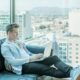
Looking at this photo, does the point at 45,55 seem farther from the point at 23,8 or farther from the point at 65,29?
the point at 23,8

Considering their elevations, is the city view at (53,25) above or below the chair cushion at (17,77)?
above

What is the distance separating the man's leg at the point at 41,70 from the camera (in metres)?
3.33

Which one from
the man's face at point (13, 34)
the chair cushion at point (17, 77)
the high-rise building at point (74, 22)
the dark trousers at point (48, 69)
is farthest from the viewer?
the high-rise building at point (74, 22)

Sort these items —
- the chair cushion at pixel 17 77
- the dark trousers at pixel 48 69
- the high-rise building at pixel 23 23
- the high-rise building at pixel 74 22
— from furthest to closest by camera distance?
the high-rise building at pixel 23 23, the high-rise building at pixel 74 22, the dark trousers at pixel 48 69, the chair cushion at pixel 17 77

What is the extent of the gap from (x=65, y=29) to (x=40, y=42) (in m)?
0.52

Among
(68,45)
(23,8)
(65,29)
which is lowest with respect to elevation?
(68,45)

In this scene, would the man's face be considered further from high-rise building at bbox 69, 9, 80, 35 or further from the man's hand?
high-rise building at bbox 69, 9, 80, 35

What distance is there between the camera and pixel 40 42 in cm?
435

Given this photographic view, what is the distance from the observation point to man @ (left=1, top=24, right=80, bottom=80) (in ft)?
11.0

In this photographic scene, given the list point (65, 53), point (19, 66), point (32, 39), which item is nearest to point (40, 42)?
point (32, 39)

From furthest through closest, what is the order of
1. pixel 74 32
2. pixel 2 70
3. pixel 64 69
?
pixel 74 32 → pixel 2 70 → pixel 64 69

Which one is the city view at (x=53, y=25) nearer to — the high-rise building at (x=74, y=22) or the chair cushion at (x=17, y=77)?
the high-rise building at (x=74, y=22)

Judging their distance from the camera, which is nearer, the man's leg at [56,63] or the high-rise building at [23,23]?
the man's leg at [56,63]

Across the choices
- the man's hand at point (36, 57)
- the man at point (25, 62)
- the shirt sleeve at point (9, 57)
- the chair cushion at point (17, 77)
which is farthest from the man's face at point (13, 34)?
the chair cushion at point (17, 77)
